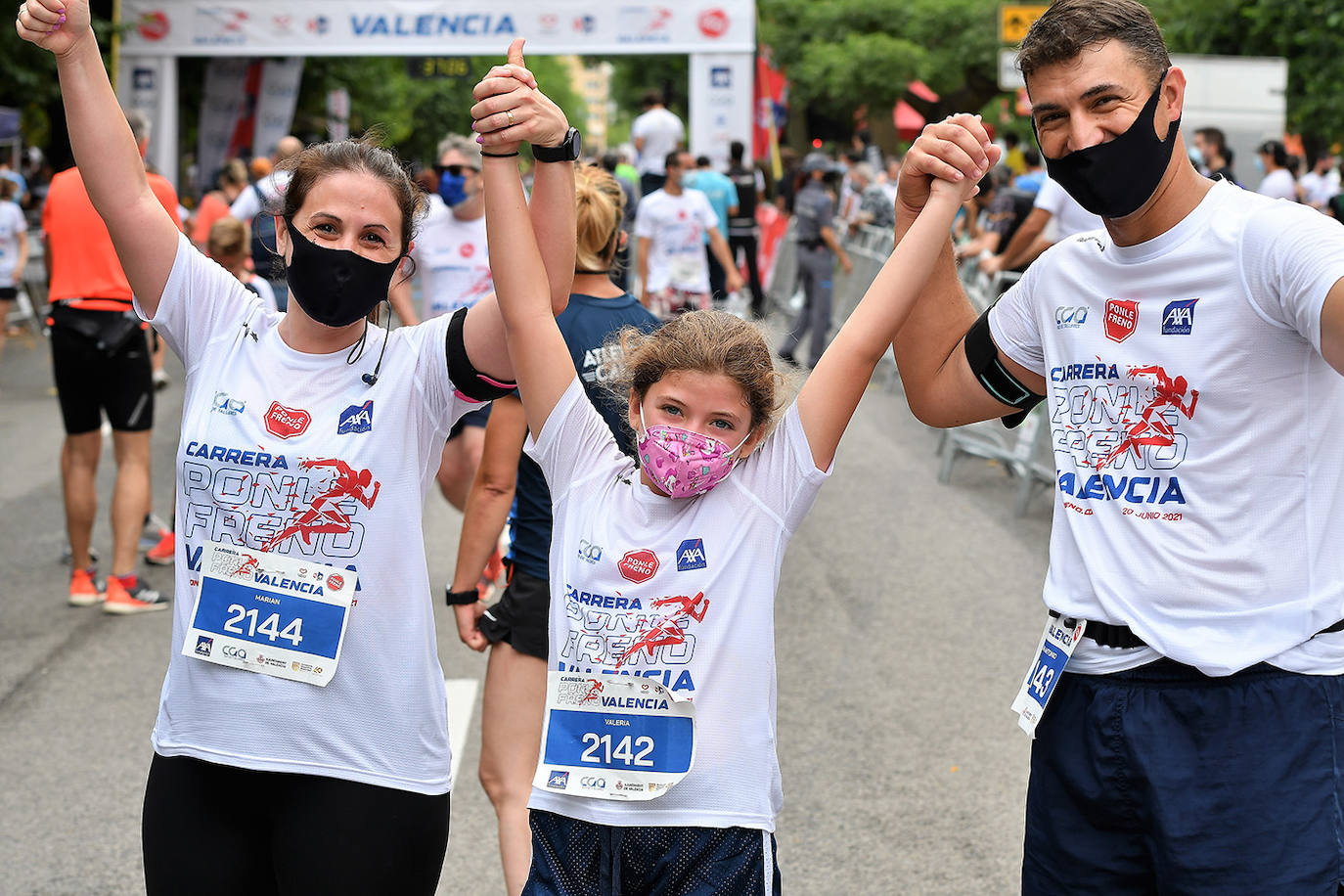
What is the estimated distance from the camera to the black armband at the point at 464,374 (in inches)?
109

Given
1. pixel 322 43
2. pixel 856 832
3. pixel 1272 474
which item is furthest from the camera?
pixel 322 43

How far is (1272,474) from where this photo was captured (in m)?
2.44

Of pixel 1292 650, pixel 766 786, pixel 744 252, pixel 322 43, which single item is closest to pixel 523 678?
pixel 766 786

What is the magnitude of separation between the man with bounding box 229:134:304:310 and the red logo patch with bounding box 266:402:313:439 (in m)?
0.24

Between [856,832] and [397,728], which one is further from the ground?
[397,728]

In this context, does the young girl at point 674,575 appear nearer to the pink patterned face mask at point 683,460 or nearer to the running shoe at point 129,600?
Answer: the pink patterned face mask at point 683,460

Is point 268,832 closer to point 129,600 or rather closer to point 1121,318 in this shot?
point 1121,318

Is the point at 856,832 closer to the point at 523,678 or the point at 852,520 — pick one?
the point at 523,678

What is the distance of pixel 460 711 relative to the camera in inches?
230

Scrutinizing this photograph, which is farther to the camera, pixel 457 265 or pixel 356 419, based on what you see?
pixel 457 265

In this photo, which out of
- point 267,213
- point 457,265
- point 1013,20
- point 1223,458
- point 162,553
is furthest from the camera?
point 1013,20

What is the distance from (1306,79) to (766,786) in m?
27.6

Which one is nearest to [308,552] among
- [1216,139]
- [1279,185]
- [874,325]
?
[874,325]

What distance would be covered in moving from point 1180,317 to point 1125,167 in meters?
0.27
